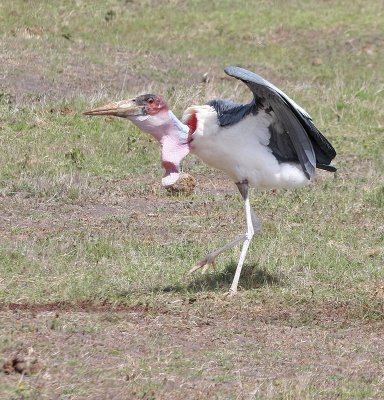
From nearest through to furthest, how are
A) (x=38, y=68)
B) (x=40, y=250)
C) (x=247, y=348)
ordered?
1. (x=247, y=348)
2. (x=40, y=250)
3. (x=38, y=68)

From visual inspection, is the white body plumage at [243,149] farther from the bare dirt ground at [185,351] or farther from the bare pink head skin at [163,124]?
the bare dirt ground at [185,351]

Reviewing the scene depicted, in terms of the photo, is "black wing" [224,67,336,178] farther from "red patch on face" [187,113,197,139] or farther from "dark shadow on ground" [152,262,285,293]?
"dark shadow on ground" [152,262,285,293]

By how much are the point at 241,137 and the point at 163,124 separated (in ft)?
1.78

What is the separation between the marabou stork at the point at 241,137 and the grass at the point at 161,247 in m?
0.61

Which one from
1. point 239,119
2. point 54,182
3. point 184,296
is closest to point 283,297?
point 184,296

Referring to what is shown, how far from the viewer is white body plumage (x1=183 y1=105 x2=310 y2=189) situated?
7.66 meters

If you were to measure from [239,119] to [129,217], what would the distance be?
2.22 meters

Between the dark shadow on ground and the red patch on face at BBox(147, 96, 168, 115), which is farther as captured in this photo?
the dark shadow on ground

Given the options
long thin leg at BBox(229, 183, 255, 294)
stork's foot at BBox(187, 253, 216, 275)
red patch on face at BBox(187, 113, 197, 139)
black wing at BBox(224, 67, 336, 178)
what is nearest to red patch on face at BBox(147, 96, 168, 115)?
red patch on face at BBox(187, 113, 197, 139)

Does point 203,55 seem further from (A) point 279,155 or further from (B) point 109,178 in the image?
(A) point 279,155

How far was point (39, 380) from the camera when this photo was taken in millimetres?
5574

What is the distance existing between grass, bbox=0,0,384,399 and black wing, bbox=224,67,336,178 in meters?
0.81

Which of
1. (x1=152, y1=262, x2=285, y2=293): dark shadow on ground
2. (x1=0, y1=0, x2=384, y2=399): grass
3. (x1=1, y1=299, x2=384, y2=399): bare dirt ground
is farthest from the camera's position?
(x1=152, y1=262, x2=285, y2=293): dark shadow on ground

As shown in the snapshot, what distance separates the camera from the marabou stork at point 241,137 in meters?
7.59
